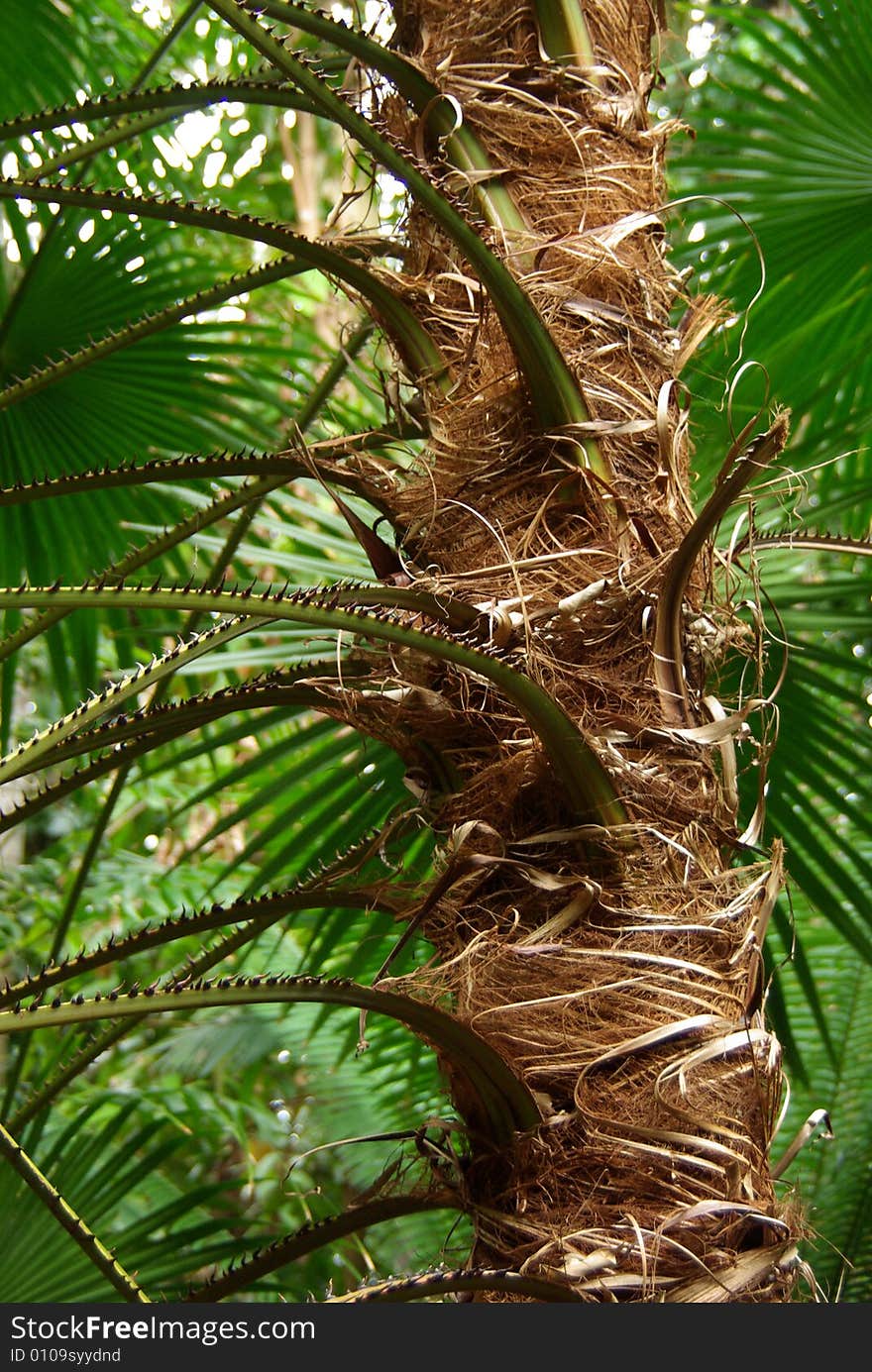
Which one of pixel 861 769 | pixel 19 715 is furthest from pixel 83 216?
pixel 19 715

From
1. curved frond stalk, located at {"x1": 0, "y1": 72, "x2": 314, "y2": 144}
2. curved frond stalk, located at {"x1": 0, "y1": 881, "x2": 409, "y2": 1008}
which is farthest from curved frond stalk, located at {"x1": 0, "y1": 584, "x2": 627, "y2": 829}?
curved frond stalk, located at {"x1": 0, "y1": 72, "x2": 314, "y2": 144}

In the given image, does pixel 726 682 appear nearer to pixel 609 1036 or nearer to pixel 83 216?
pixel 609 1036

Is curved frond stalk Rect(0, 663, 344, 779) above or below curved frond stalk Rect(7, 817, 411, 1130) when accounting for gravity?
above

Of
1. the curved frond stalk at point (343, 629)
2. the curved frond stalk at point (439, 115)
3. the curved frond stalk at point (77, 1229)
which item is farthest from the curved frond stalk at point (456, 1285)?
the curved frond stalk at point (439, 115)

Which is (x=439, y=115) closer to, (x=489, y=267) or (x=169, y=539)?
(x=489, y=267)

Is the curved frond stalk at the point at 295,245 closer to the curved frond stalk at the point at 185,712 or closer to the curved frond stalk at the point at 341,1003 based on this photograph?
the curved frond stalk at the point at 185,712

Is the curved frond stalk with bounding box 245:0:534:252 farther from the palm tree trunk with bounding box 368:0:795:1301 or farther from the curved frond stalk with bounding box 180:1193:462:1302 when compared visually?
the curved frond stalk with bounding box 180:1193:462:1302
